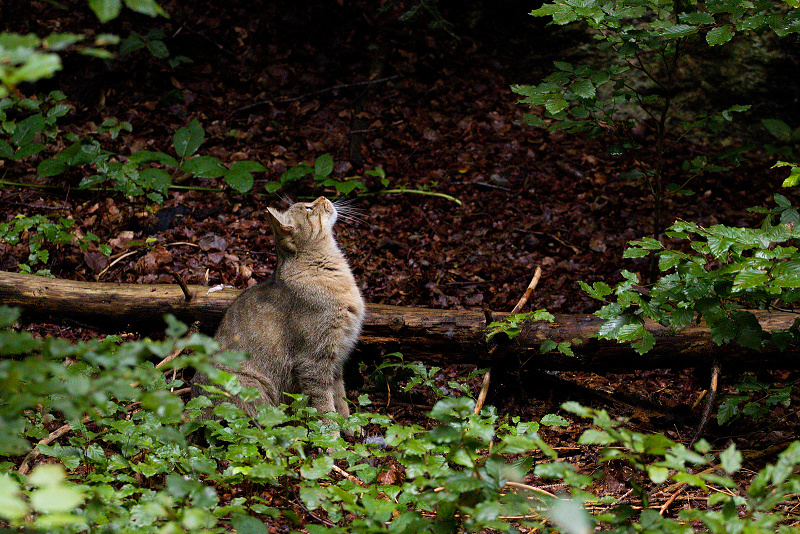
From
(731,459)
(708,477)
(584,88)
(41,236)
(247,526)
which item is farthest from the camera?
(41,236)

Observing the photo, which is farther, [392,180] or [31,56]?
[392,180]

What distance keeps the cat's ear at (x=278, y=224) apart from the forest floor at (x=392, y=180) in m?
1.19

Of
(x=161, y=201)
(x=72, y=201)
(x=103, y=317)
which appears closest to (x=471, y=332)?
(x=103, y=317)

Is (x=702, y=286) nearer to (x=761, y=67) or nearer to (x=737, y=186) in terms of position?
(x=737, y=186)

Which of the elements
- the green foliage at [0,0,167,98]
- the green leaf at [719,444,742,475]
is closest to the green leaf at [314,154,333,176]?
the green foliage at [0,0,167,98]

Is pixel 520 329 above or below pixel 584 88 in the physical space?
Answer: below

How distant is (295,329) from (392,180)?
11.0ft

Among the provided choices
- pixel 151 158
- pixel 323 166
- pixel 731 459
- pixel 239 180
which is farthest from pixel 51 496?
pixel 151 158

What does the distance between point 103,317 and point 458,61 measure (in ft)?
21.0

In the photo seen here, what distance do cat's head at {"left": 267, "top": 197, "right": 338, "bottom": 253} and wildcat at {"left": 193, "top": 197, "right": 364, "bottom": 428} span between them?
11mm

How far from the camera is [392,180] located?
23.7 feet

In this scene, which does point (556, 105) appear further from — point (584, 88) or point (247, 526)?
point (247, 526)

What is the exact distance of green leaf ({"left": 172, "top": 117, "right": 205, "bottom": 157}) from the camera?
6.70 meters

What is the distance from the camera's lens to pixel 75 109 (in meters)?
7.69
